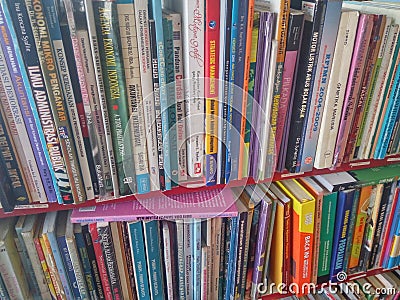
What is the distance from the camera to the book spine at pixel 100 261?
740mm

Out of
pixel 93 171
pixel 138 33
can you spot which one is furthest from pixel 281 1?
pixel 93 171

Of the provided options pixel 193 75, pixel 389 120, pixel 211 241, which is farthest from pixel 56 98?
pixel 389 120

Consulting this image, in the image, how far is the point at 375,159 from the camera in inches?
34.0

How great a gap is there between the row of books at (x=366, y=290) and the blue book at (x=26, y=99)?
88 cm

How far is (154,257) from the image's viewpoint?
0.81m

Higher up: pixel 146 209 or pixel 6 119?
pixel 6 119

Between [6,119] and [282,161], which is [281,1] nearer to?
[282,161]

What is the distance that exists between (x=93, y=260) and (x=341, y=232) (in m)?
0.65

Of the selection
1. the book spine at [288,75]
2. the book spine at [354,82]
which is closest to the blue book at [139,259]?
the book spine at [288,75]

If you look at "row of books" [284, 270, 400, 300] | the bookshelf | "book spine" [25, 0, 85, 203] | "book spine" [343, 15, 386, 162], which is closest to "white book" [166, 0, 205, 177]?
the bookshelf

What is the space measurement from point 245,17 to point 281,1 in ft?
0.24

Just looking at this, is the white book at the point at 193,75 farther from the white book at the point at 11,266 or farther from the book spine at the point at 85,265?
the white book at the point at 11,266

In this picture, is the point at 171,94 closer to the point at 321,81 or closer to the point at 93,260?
the point at 321,81

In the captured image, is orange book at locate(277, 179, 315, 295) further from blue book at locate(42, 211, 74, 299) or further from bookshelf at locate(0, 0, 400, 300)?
blue book at locate(42, 211, 74, 299)
